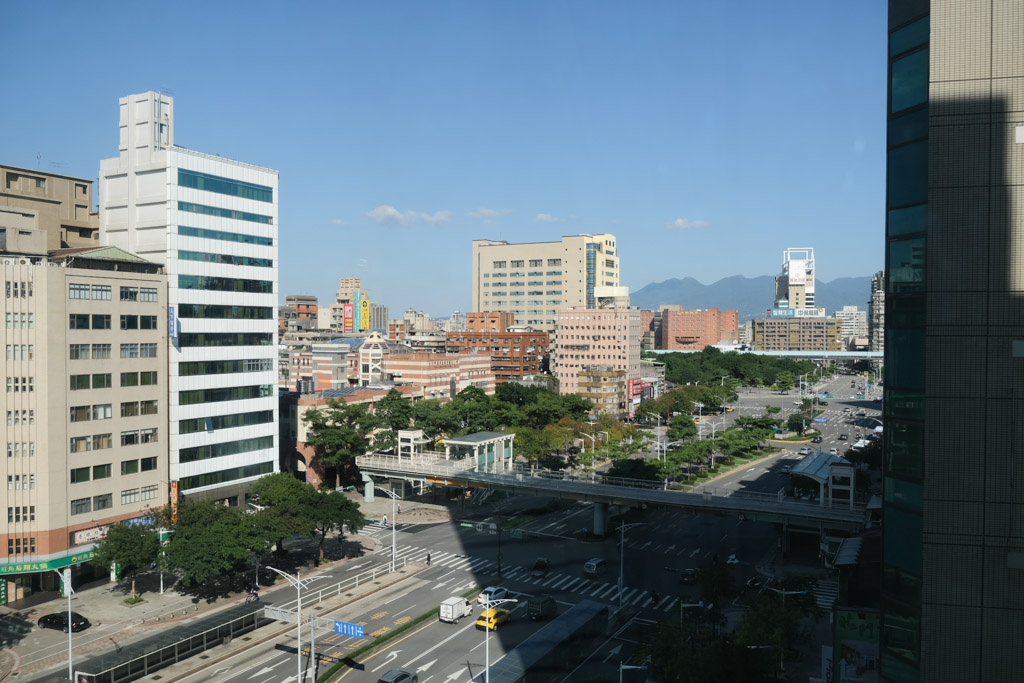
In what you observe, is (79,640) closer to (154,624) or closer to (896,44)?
(154,624)

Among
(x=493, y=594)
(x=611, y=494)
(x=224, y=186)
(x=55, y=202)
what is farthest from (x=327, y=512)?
(x=55, y=202)

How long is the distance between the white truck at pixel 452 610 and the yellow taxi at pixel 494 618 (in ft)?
3.79

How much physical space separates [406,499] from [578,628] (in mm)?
42924

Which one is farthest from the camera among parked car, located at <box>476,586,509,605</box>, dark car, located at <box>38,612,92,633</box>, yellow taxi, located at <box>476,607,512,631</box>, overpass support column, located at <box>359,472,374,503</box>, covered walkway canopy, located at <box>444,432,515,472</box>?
overpass support column, located at <box>359,472,374,503</box>

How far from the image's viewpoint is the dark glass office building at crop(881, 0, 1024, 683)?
16047mm

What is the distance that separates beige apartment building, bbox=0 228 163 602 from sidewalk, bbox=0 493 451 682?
304 centimetres

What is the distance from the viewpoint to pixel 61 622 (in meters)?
46.8

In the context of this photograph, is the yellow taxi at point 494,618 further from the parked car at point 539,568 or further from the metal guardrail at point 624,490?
the metal guardrail at point 624,490

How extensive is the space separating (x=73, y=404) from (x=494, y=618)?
33.1 metres

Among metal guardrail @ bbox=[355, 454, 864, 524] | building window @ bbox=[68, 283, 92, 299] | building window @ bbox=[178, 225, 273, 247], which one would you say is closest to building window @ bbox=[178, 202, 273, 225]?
building window @ bbox=[178, 225, 273, 247]

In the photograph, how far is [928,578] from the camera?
54.3 feet

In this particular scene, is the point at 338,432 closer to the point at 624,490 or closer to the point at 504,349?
the point at 624,490

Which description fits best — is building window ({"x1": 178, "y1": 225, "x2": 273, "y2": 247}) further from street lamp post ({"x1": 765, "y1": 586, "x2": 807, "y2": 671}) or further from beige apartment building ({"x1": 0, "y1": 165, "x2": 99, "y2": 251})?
street lamp post ({"x1": 765, "y1": 586, "x2": 807, "y2": 671})

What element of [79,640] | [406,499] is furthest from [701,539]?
[79,640]
